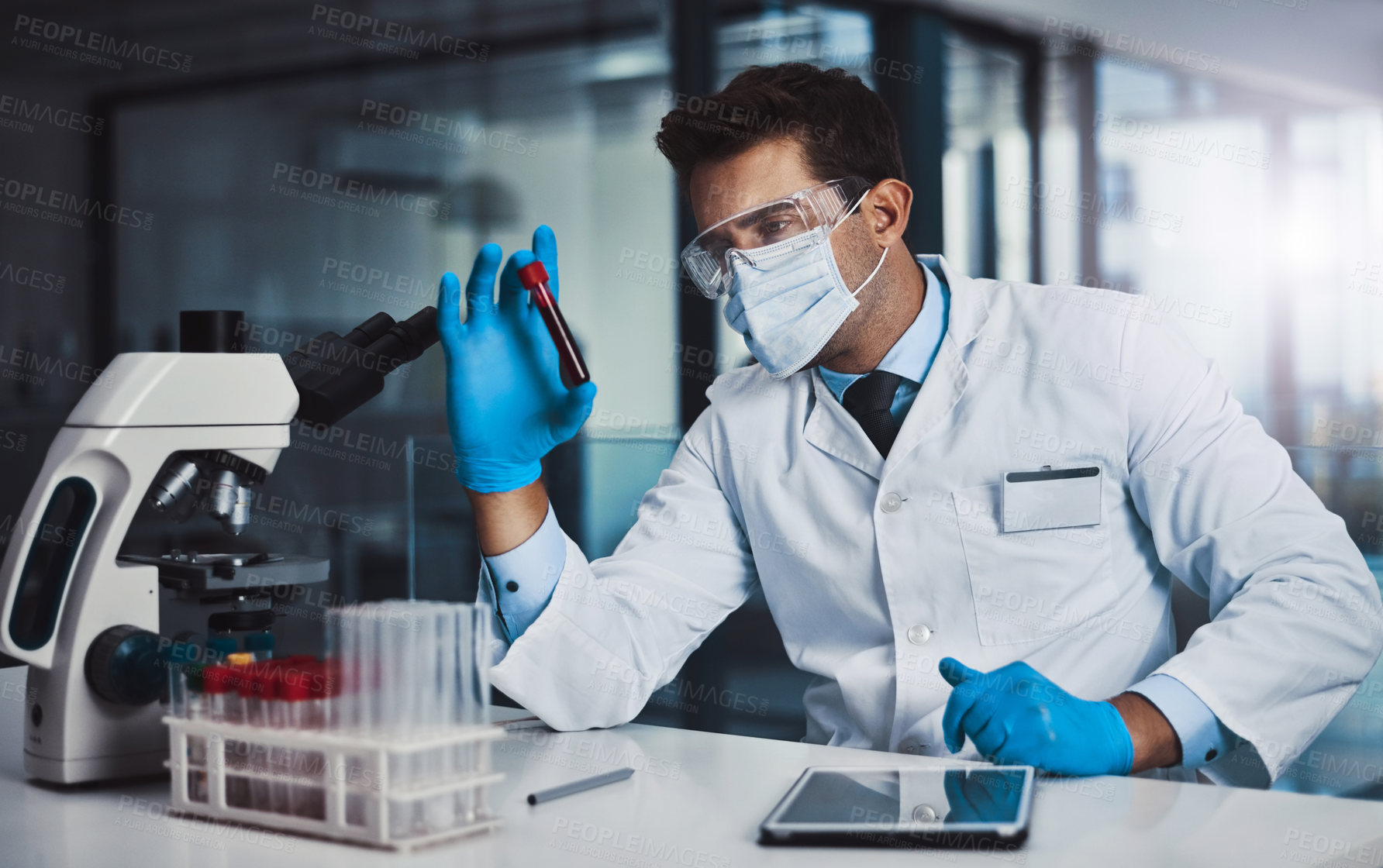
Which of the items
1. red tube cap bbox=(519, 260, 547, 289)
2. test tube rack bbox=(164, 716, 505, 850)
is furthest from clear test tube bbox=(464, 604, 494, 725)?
red tube cap bbox=(519, 260, 547, 289)

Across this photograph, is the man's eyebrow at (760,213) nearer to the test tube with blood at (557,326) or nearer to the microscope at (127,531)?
the test tube with blood at (557,326)

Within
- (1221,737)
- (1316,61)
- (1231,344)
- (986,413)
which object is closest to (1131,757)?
(1221,737)

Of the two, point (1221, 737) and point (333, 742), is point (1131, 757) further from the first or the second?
point (333, 742)

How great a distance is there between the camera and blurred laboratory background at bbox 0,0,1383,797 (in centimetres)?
277

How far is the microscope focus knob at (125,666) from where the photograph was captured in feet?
3.45

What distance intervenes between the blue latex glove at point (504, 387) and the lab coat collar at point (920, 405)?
16.9 inches

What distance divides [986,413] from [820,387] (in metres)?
0.26

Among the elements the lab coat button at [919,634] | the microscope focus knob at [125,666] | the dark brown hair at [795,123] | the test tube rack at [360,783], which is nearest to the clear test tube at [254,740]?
the test tube rack at [360,783]

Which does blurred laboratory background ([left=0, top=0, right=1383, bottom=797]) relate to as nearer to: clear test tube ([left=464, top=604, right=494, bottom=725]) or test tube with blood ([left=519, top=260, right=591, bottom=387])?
test tube with blood ([left=519, top=260, right=591, bottom=387])

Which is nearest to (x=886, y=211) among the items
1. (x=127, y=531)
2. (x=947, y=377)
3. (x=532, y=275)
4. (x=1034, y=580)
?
(x=947, y=377)

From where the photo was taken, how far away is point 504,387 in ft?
4.50

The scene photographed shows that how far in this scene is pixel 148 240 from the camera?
10.0 ft

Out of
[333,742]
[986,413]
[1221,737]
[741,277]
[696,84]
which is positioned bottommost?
[1221,737]

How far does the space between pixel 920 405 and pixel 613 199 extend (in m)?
2.45
